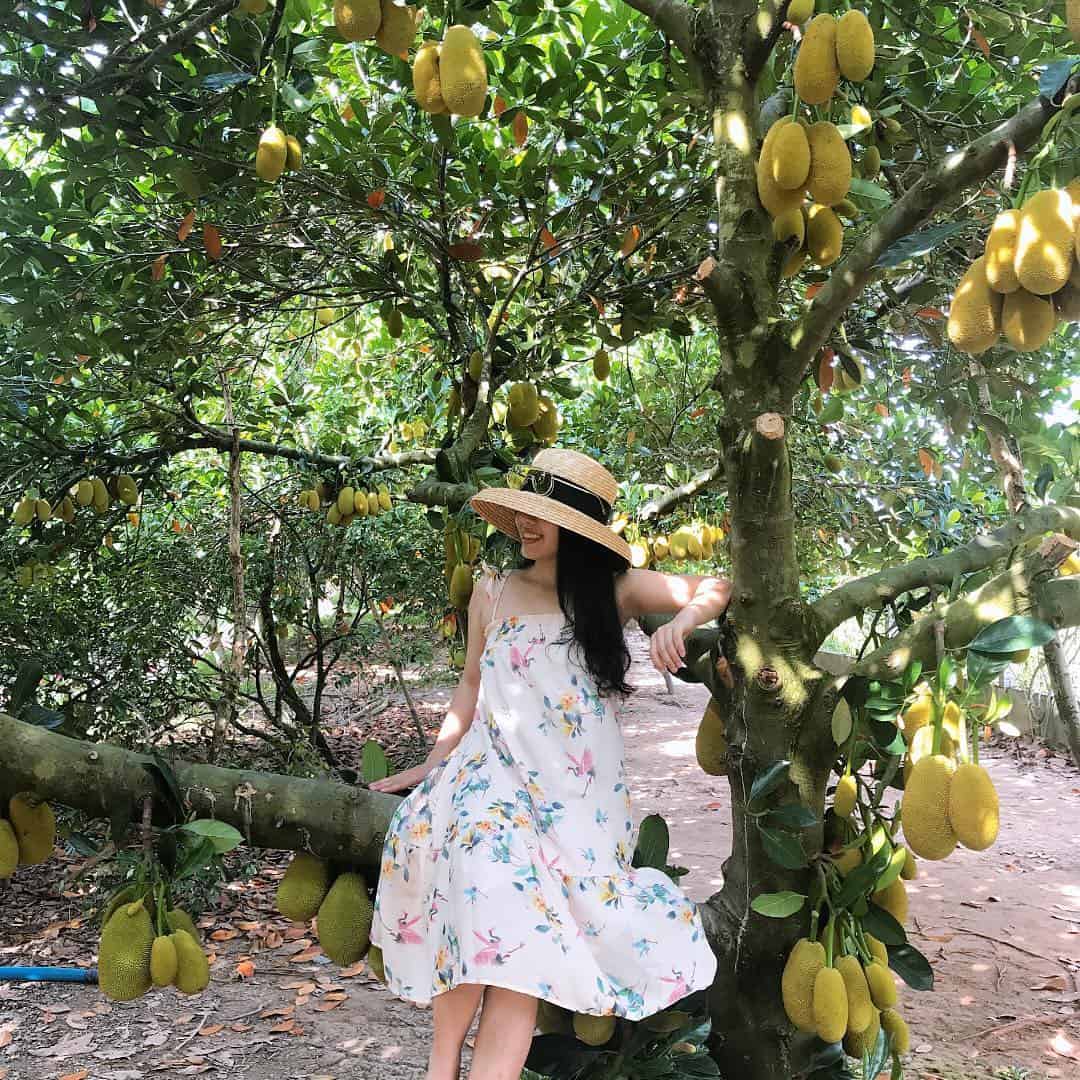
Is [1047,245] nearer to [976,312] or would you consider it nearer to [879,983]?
[976,312]

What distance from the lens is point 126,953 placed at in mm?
1401

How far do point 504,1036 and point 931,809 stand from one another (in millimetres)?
707

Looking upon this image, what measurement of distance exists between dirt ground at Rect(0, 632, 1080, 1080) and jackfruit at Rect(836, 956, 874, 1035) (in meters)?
1.20

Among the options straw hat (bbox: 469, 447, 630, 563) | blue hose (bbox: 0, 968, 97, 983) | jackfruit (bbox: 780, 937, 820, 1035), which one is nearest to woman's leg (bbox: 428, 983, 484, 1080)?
jackfruit (bbox: 780, 937, 820, 1035)

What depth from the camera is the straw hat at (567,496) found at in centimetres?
177

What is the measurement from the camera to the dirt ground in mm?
2549

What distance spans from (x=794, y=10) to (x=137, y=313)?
76.7 inches

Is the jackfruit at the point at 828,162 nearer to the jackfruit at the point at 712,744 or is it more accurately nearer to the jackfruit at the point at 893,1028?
the jackfruit at the point at 712,744

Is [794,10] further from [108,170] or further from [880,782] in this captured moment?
[108,170]

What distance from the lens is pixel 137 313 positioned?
8.62 feet

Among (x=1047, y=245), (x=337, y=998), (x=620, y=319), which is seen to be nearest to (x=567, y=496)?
(x=1047, y=245)

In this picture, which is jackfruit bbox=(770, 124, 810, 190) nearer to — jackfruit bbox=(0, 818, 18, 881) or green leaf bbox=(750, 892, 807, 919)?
green leaf bbox=(750, 892, 807, 919)

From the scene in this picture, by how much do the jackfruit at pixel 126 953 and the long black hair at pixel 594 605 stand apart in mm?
857

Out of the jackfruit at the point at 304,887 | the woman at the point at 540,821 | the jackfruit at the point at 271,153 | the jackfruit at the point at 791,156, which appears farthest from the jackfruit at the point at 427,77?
the jackfruit at the point at 304,887
